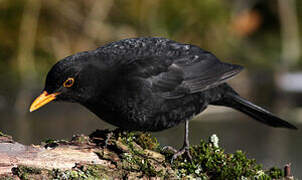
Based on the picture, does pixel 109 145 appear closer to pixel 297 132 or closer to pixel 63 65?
pixel 63 65

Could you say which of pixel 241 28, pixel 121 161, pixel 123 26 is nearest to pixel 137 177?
pixel 121 161

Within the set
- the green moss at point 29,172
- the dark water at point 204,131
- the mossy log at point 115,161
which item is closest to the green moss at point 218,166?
the mossy log at point 115,161

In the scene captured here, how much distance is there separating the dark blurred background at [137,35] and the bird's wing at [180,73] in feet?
5.67

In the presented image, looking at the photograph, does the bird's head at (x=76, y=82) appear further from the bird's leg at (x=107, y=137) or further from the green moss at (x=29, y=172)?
the green moss at (x=29, y=172)

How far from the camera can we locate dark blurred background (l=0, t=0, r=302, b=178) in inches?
221

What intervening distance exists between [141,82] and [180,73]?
43cm

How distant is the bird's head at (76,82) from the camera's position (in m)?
2.99

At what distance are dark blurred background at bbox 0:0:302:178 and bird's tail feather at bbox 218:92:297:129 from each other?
1.31 metres

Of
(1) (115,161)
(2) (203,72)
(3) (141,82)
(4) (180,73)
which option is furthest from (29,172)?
(2) (203,72)

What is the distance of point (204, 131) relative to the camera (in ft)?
18.9

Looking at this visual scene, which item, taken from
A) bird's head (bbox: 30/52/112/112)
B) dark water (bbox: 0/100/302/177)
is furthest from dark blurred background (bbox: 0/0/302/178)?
bird's head (bbox: 30/52/112/112)

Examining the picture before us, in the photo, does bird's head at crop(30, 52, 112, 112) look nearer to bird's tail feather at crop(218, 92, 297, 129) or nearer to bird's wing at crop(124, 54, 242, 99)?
bird's wing at crop(124, 54, 242, 99)

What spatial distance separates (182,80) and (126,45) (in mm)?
484

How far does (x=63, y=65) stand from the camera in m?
2.92
